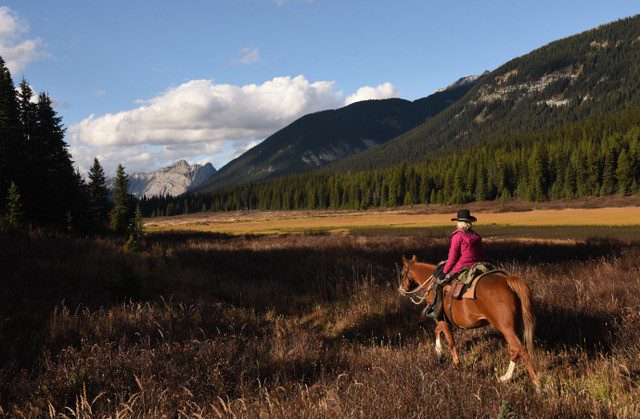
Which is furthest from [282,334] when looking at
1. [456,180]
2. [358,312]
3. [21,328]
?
[456,180]

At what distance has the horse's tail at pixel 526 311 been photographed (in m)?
4.54

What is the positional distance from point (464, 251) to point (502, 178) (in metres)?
104

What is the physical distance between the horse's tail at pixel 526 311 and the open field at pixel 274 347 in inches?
16.7

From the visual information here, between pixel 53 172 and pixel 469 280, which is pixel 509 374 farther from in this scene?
pixel 53 172

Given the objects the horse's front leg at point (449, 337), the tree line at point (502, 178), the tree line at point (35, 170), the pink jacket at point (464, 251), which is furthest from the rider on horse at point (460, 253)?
the tree line at point (502, 178)

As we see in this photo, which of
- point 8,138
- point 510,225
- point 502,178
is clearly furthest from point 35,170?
point 502,178

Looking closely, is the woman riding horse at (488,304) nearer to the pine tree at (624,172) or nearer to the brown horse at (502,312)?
the brown horse at (502,312)

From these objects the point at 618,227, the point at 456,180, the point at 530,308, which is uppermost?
the point at 456,180

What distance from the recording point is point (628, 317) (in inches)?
213

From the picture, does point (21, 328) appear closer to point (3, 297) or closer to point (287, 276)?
point (3, 297)

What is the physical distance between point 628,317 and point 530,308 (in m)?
2.13

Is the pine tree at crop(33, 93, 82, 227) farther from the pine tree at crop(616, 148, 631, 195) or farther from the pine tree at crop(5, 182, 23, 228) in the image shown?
the pine tree at crop(616, 148, 631, 195)

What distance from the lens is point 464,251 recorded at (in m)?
5.82

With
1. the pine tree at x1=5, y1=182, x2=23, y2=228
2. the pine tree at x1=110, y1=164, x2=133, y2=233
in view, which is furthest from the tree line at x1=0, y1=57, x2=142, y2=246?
the pine tree at x1=110, y1=164, x2=133, y2=233
